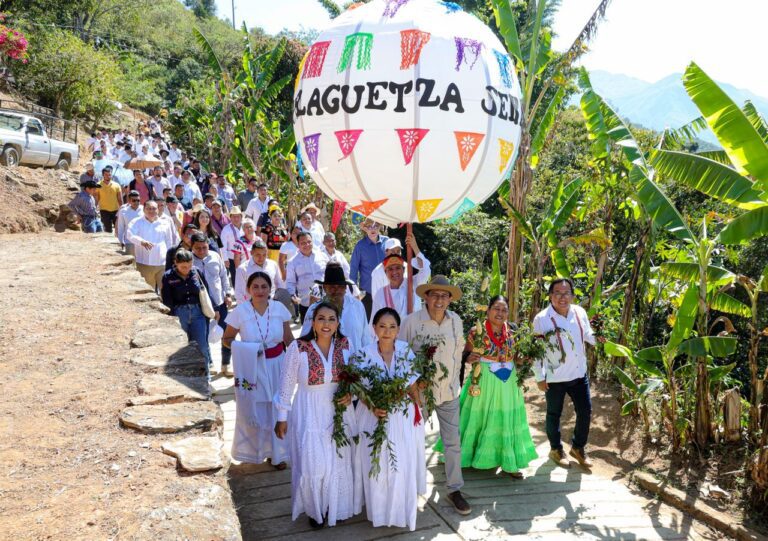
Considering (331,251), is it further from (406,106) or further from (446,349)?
(406,106)

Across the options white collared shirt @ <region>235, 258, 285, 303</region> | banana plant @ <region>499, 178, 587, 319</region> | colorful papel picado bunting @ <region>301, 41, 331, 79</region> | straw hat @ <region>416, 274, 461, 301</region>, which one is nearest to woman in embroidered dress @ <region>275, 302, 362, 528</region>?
straw hat @ <region>416, 274, 461, 301</region>

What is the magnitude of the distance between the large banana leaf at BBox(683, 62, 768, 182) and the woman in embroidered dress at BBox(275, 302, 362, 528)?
3565 millimetres

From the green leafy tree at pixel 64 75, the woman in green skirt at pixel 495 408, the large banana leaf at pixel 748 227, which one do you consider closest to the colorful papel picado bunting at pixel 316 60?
the woman in green skirt at pixel 495 408

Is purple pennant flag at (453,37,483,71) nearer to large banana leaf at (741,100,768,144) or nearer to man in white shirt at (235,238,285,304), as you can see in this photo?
large banana leaf at (741,100,768,144)

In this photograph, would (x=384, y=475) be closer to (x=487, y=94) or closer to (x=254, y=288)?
(x=254, y=288)

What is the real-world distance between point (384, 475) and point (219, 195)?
10.9m

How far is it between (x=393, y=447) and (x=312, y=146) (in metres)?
2.22

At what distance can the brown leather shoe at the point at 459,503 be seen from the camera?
5.00 m

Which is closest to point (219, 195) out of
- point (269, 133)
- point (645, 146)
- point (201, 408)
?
point (269, 133)

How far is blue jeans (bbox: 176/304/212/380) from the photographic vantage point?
21.6 feet

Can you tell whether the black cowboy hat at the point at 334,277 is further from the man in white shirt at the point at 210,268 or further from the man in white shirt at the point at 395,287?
the man in white shirt at the point at 210,268

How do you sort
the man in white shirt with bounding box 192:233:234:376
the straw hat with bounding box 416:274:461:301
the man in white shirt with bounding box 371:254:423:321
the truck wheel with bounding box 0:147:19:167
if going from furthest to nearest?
1. the truck wheel with bounding box 0:147:19:167
2. the man in white shirt with bounding box 192:233:234:376
3. the man in white shirt with bounding box 371:254:423:321
4. the straw hat with bounding box 416:274:461:301

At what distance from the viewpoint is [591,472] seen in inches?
241

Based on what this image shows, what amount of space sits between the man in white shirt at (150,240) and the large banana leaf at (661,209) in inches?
246
